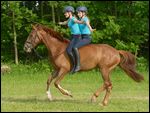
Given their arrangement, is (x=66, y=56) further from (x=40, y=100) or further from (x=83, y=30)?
(x=40, y=100)

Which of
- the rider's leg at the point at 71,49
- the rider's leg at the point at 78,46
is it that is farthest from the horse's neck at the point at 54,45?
the rider's leg at the point at 78,46

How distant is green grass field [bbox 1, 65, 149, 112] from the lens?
451 inches

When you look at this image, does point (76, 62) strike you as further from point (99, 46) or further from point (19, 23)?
point (19, 23)

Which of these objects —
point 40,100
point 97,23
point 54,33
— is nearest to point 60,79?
point 40,100

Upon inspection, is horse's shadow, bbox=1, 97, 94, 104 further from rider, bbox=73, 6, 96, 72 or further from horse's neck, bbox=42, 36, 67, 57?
horse's neck, bbox=42, 36, 67, 57

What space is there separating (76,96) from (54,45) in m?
2.27

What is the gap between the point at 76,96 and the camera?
14672 millimetres

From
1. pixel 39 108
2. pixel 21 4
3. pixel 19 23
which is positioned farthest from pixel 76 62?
pixel 21 4

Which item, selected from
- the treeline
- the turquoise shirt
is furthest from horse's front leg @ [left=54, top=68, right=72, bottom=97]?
the treeline

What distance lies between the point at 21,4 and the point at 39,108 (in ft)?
69.1

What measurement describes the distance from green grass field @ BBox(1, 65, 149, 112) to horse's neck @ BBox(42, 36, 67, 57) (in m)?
1.34

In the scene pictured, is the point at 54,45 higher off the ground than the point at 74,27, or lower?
lower

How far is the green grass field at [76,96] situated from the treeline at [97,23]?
569 cm

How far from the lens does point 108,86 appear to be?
503 inches
